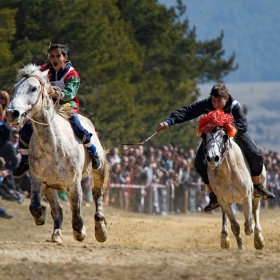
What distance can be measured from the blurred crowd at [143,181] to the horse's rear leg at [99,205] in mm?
5518

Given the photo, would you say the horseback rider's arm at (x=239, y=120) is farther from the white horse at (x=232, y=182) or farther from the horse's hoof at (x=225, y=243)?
the horse's hoof at (x=225, y=243)

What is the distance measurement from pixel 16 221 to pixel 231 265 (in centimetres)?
1131

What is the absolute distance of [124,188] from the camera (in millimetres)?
26016

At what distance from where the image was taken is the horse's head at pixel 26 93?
415 inches

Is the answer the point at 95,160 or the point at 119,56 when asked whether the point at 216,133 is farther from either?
the point at 119,56

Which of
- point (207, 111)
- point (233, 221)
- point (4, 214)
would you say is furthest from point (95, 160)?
point (4, 214)

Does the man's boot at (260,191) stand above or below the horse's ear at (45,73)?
below

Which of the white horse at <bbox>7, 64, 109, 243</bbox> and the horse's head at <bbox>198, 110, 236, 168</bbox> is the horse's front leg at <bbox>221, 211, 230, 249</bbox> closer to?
the horse's head at <bbox>198, 110, 236, 168</bbox>

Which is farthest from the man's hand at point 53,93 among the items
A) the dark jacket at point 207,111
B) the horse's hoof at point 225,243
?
the horse's hoof at point 225,243

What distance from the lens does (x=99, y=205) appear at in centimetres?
1363

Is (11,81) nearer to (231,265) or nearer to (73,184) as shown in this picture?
(73,184)

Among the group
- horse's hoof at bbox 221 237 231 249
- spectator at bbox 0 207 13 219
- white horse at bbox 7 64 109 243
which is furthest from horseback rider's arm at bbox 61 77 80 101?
spectator at bbox 0 207 13 219

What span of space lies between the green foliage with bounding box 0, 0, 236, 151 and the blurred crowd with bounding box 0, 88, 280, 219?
4.57ft

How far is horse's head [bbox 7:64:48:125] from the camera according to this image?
34.6ft
